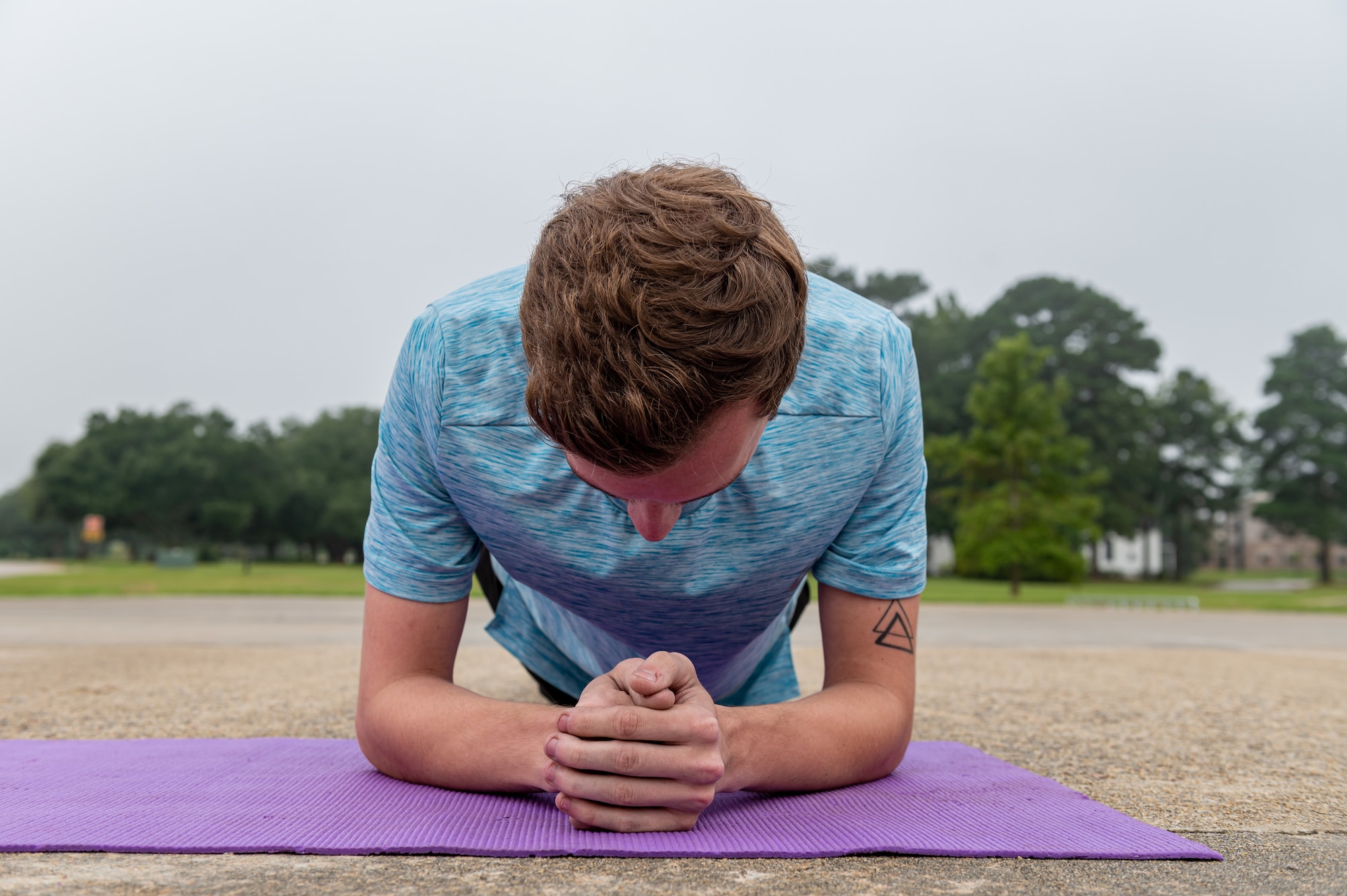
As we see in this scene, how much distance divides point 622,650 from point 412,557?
551mm

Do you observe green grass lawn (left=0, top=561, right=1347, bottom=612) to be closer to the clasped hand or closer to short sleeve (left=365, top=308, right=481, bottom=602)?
short sleeve (left=365, top=308, right=481, bottom=602)

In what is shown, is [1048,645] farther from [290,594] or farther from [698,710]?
[290,594]

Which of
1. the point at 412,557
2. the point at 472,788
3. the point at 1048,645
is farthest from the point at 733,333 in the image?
the point at 1048,645

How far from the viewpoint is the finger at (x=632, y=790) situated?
4.84ft

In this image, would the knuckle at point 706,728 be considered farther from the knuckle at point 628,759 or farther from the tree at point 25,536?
the tree at point 25,536

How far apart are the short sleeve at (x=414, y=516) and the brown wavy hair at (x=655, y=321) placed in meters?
0.54

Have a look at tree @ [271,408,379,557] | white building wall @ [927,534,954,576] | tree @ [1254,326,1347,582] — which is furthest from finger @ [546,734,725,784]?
tree @ [271,408,379,557]

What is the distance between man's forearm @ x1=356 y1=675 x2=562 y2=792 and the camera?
1629 mm

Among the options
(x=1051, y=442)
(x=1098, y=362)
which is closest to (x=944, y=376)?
(x=1098, y=362)

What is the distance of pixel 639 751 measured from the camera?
1439mm

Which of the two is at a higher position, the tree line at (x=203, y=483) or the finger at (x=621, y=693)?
the tree line at (x=203, y=483)

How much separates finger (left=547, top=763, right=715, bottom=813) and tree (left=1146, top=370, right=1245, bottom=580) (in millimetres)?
44032

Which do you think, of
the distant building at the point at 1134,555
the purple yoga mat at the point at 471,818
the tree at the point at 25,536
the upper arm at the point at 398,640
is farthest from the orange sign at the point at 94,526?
the distant building at the point at 1134,555

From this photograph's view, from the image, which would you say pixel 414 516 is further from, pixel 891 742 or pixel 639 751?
pixel 891 742
